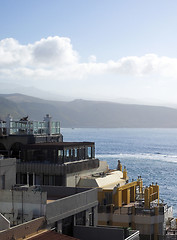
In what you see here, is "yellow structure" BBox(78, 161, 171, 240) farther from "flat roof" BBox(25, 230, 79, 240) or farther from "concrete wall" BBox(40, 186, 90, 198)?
"flat roof" BBox(25, 230, 79, 240)

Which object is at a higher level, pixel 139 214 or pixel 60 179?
pixel 60 179

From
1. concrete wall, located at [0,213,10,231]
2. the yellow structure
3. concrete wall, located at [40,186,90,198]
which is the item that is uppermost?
concrete wall, located at [40,186,90,198]

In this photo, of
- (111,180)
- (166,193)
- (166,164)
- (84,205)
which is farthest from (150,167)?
(84,205)

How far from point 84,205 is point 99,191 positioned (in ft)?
45.1

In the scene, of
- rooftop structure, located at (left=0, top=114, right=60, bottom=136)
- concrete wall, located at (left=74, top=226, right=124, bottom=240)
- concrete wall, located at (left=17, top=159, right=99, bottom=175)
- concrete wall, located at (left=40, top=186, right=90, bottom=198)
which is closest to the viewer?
concrete wall, located at (left=74, top=226, right=124, bottom=240)

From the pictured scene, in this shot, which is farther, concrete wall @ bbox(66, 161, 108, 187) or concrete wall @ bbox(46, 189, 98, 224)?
concrete wall @ bbox(66, 161, 108, 187)

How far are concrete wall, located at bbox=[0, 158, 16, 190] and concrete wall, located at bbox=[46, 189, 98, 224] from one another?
6119 mm

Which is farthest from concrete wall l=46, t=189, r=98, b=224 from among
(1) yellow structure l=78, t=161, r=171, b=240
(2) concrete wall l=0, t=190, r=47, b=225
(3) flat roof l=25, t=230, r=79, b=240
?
(1) yellow structure l=78, t=161, r=171, b=240

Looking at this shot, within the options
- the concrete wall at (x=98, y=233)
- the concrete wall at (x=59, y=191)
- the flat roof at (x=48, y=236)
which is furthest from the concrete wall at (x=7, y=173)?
the flat roof at (x=48, y=236)

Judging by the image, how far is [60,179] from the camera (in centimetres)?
4812

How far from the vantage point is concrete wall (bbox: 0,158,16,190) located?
120 feet

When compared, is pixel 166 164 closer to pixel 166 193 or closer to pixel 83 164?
pixel 166 193

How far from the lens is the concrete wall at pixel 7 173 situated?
36.7 m

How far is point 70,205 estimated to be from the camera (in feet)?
110
